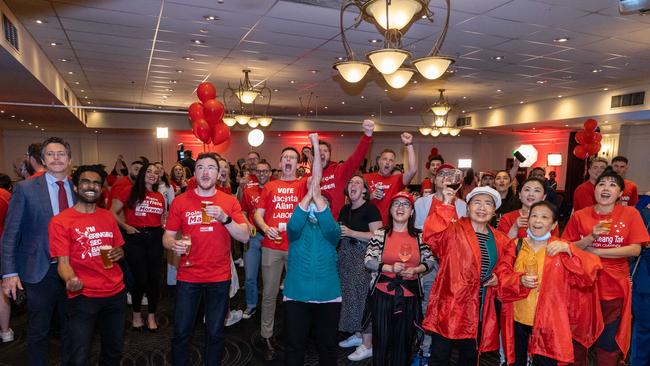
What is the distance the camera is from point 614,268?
2.85m

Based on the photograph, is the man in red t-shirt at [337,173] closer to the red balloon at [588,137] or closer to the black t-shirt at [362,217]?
the black t-shirt at [362,217]

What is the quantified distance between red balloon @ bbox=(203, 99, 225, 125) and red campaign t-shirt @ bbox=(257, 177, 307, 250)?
3216 millimetres

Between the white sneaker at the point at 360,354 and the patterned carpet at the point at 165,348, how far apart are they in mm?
41

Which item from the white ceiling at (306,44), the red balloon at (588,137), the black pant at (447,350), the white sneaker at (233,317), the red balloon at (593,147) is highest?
the white ceiling at (306,44)

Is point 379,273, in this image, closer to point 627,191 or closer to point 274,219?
point 274,219

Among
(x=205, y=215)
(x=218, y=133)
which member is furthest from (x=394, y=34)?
(x=218, y=133)

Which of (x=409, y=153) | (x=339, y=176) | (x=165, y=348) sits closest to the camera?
(x=165, y=348)

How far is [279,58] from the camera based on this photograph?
277 inches

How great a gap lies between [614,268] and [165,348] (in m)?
3.75

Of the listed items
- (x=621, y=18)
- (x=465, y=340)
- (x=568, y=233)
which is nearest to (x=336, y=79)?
(x=621, y=18)

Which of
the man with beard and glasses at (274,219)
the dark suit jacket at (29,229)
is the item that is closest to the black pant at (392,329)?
the man with beard and glasses at (274,219)

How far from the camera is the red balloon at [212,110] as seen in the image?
6.18m

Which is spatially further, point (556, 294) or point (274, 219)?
point (274, 219)

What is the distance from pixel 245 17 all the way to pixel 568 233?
430cm
